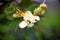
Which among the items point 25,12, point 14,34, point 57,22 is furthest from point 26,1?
point 57,22

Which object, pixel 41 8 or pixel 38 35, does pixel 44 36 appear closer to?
pixel 38 35

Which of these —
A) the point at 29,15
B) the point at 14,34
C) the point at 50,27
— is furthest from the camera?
the point at 50,27

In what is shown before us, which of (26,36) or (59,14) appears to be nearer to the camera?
(26,36)

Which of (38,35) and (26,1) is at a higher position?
(26,1)

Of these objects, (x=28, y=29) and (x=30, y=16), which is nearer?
(x=30, y=16)

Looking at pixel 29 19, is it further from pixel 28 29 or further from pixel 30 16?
pixel 28 29

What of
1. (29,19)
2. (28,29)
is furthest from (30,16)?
(28,29)

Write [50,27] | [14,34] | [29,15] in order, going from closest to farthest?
[29,15], [14,34], [50,27]

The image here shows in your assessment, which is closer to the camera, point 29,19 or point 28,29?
point 29,19
